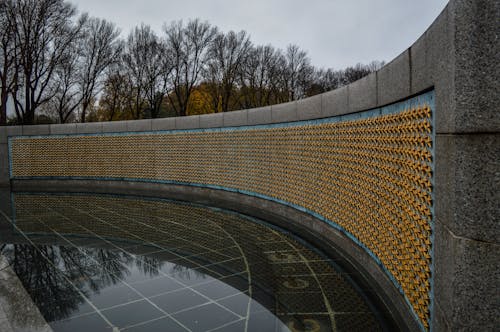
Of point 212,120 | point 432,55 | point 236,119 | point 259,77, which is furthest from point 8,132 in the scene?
point 259,77

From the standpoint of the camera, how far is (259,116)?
9672 millimetres

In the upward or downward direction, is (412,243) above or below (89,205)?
above

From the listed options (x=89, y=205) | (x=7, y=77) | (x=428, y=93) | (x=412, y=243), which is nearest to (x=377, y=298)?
(x=412, y=243)

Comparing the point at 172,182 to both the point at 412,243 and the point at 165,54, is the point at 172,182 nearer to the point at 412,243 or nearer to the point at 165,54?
the point at 412,243

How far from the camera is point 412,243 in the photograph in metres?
3.32

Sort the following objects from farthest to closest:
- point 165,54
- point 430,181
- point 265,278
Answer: point 165,54
point 265,278
point 430,181

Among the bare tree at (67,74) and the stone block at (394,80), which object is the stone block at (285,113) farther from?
the bare tree at (67,74)

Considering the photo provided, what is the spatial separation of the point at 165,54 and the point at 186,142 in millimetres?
20671

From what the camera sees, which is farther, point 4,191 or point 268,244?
point 4,191

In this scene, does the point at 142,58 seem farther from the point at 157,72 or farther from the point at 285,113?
the point at 285,113

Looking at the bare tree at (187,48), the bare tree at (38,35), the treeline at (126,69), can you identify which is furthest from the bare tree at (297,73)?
the bare tree at (38,35)

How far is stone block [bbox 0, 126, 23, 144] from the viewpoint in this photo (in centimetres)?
1637

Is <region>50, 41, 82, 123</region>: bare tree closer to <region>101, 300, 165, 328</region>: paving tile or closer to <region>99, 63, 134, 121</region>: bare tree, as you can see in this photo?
<region>99, 63, 134, 121</region>: bare tree

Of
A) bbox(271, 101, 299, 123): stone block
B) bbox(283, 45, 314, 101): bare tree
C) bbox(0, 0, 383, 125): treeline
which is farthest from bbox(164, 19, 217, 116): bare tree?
bbox(271, 101, 299, 123): stone block
